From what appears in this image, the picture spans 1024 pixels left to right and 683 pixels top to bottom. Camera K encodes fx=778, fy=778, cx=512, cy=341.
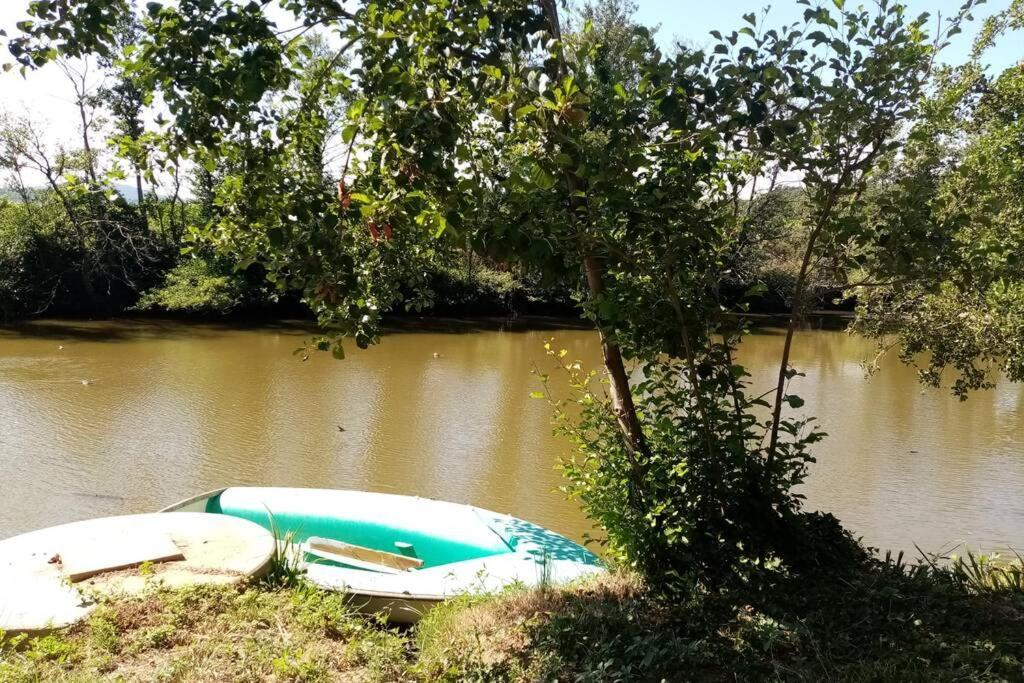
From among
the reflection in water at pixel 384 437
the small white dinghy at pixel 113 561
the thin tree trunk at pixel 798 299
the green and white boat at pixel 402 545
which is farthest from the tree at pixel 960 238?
the small white dinghy at pixel 113 561

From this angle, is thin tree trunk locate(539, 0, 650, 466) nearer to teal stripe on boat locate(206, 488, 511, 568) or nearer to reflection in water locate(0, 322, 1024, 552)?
teal stripe on boat locate(206, 488, 511, 568)

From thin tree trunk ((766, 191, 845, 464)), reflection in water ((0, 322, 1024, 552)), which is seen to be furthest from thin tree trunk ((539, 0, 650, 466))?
reflection in water ((0, 322, 1024, 552))

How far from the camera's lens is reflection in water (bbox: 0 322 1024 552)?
24.5ft

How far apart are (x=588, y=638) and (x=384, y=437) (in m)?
7.23

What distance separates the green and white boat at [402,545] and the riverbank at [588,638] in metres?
0.75

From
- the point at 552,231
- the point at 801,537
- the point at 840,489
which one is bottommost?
the point at 840,489

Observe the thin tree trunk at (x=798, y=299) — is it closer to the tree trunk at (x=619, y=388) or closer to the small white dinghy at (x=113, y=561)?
the tree trunk at (x=619, y=388)

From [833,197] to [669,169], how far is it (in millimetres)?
650

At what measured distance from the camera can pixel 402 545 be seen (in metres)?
5.43

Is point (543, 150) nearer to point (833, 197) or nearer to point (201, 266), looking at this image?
point (833, 197)

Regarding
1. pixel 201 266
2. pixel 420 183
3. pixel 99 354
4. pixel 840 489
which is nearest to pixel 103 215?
pixel 201 266

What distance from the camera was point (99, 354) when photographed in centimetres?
1548

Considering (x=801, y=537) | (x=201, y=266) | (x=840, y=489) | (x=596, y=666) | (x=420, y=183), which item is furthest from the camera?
(x=201, y=266)

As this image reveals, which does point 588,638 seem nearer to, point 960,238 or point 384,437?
point 960,238
